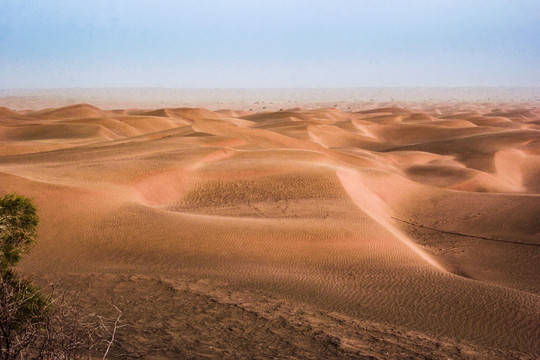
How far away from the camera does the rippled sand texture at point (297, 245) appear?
803cm

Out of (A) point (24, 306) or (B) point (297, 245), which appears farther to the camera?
(B) point (297, 245)

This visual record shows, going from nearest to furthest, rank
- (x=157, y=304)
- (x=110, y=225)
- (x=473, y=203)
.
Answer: (x=157, y=304)
(x=110, y=225)
(x=473, y=203)

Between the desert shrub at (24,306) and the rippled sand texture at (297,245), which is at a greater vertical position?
the desert shrub at (24,306)

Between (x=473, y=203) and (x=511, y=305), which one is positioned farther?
(x=473, y=203)

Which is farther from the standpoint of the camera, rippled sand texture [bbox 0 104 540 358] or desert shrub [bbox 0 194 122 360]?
rippled sand texture [bbox 0 104 540 358]

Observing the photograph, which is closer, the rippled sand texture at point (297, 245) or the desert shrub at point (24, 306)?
the desert shrub at point (24, 306)

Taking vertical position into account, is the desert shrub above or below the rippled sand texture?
above

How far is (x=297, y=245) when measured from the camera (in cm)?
1187

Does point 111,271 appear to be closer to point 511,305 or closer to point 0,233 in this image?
point 0,233

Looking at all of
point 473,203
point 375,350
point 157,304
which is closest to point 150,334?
point 157,304

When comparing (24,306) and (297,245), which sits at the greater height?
(24,306)

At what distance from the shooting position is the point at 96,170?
1798 cm

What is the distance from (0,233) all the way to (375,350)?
4844mm

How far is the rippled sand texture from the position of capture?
26.3 ft
